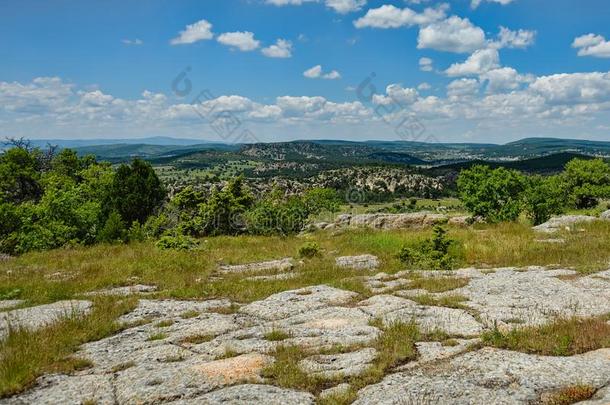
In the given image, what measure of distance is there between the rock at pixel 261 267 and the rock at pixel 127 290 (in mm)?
3874

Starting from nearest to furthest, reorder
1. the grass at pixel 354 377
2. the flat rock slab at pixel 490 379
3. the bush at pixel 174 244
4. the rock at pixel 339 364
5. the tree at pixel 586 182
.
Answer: the flat rock slab at pixel 490 379
the grass at pixel 354 377
the rock at pixel 339 364
the bush at pixel 174 244
the tree at pixel 586 182

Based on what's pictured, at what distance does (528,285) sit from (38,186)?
52208 millimetres

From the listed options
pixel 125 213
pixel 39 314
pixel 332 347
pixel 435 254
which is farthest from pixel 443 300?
pixel 125 213

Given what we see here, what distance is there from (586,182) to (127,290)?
227 feet

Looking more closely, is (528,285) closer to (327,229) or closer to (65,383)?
(65,383)

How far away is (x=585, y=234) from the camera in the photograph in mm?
23938

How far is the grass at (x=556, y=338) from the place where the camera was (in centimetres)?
862

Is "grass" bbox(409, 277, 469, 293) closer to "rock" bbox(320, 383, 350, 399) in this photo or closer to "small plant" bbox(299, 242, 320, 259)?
"rock" bbox(320, 383, 350, 399)

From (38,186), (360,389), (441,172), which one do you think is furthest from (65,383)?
(441,172)

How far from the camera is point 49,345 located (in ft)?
32.8

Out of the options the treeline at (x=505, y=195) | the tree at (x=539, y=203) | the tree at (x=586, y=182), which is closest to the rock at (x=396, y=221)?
the treeline at (x=505, y=195)

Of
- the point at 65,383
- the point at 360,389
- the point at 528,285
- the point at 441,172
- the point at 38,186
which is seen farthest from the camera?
the point at 441,172

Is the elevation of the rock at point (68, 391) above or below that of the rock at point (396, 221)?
above

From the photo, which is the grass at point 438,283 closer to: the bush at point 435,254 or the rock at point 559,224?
the bush at point 435,254
